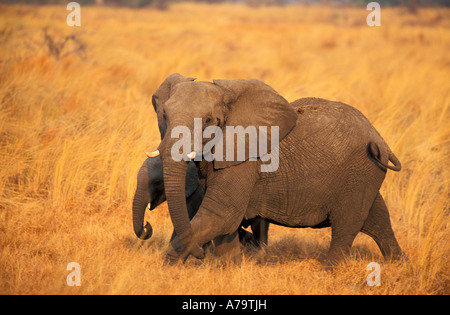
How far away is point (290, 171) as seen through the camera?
5445 mm

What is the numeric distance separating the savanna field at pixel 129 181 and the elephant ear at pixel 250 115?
1042mm

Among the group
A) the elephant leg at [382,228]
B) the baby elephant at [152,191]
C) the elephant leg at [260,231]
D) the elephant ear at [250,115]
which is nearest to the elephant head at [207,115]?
the elephant ear at [250,115]

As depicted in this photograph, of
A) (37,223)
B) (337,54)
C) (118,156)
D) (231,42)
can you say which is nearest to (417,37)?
(337,54)

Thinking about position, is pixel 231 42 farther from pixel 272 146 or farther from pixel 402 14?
pixel 402 14

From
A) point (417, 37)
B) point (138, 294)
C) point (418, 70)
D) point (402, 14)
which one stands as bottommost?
point (138, 294)

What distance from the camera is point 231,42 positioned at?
1923cm

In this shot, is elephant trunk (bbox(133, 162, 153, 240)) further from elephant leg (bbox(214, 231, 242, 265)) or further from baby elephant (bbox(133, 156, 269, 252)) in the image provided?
elephant leg (bbox(214, 231, 242, 265))

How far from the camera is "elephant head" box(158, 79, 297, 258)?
15.8 feet

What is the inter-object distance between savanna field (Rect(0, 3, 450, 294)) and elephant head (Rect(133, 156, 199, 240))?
0.40 m

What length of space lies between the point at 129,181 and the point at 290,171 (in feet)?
7.83

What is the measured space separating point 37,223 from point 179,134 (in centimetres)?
240

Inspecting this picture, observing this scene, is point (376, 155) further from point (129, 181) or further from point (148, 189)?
point (129, 181)

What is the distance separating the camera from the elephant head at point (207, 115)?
4.81 m

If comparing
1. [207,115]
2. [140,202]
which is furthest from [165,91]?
[140,202]
